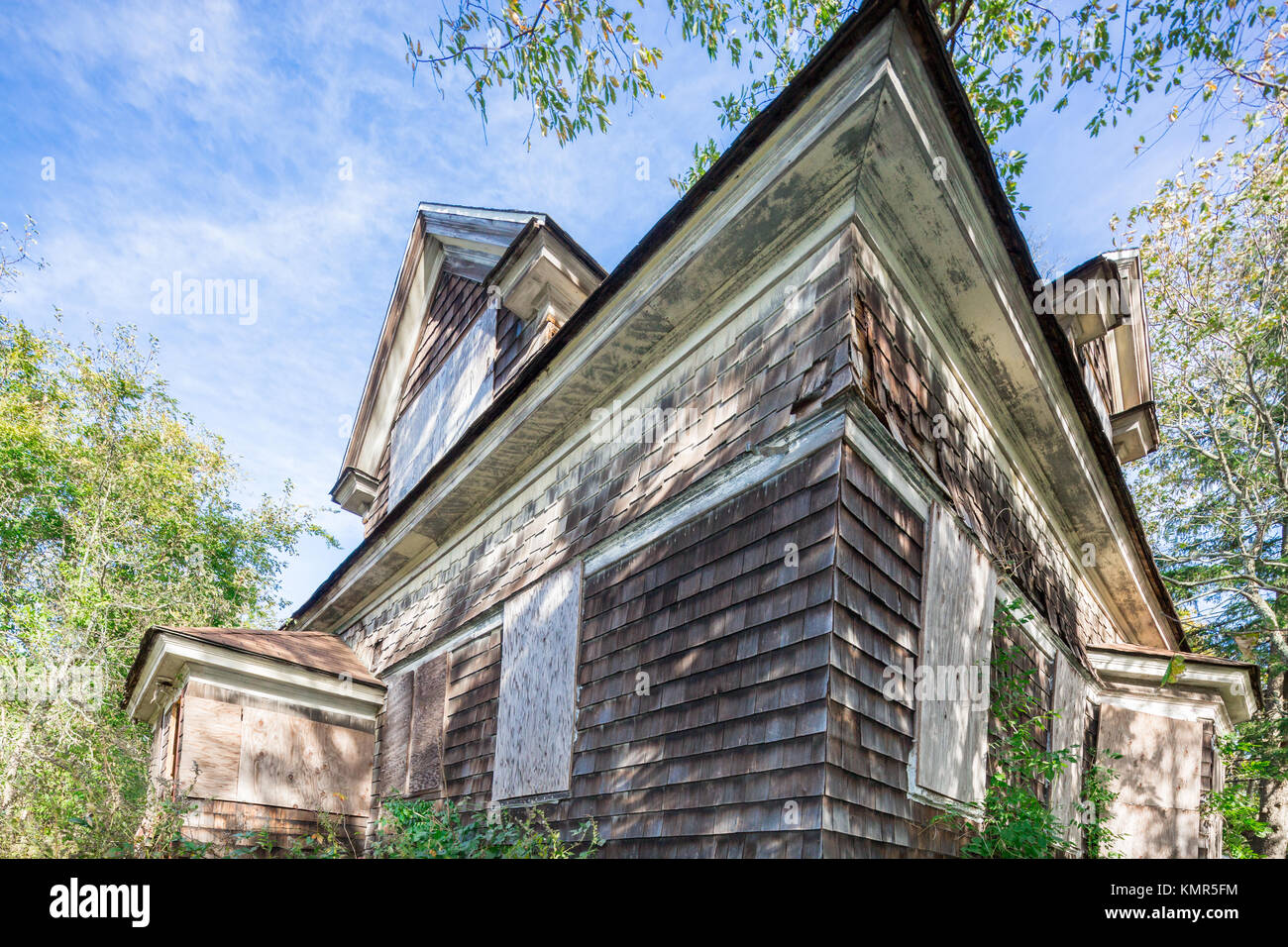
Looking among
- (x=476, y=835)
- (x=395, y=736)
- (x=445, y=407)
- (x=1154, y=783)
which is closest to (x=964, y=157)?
(x=476, y=835)

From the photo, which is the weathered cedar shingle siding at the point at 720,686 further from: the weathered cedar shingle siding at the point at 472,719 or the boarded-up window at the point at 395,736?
the boarded-up window at the point at 395,736

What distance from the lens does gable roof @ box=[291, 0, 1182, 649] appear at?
390cm

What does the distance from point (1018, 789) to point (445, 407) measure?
8.57 m

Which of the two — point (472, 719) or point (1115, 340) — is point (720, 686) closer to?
point (472, 719)

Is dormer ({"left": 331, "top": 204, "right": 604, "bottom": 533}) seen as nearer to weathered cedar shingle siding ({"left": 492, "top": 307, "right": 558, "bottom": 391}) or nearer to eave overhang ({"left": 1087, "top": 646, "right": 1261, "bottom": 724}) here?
weathered cedar shingle siding ({"left": 492, "top": 307, "right": 558, "bottom": 391})

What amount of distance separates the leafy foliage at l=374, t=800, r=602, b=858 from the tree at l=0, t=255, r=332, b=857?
1108cm

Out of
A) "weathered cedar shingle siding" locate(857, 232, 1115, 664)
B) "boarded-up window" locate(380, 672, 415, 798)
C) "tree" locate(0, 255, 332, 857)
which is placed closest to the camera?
"weathered cedar shingle siding" locate(857, 232, 1115, 664)

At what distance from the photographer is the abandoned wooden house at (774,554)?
163 inches

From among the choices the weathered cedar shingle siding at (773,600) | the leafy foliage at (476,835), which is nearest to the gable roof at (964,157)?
the weathered cedar shingle siding at (773,600)

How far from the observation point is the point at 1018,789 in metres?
5.66

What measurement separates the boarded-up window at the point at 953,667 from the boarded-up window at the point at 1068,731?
193 cm

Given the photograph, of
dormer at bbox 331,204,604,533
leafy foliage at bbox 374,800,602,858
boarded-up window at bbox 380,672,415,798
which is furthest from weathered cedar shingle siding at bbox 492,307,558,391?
leafy foliage at bbox 374,800,602,858
